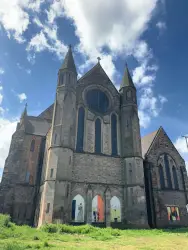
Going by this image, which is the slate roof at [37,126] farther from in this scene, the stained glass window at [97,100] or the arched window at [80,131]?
the stained glass window at [97,100]

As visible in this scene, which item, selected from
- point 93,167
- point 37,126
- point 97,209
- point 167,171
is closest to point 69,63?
point 37,126

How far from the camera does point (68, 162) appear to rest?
21.4 m

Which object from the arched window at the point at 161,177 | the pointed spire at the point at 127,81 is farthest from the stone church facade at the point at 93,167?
the pointed spire at the point at 127,81

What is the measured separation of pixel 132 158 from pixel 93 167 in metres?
4.88

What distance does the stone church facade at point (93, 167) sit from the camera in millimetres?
21031

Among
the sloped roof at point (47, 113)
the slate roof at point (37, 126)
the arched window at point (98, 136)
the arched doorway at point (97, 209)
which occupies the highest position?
the sloped roof at point (47, 113)

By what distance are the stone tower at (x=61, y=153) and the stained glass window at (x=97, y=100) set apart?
8.68ft

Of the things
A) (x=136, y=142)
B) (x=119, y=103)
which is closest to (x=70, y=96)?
(x=119, y=103)

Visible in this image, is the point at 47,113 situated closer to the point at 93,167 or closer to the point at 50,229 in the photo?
the point at 93,167

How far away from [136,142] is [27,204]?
14.4 metres

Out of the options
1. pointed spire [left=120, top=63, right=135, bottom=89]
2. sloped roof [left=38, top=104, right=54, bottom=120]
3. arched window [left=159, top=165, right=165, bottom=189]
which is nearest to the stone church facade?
arched window [left=159, top=165, right=165, bottom=189]

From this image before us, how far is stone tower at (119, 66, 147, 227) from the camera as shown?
2220 centimetres

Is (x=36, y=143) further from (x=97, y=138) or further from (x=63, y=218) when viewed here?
(x=63, y=218)

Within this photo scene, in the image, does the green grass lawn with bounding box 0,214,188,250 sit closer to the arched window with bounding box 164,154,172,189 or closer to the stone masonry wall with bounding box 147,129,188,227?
the stone masonry wall with bounding box 147,129,188,227
